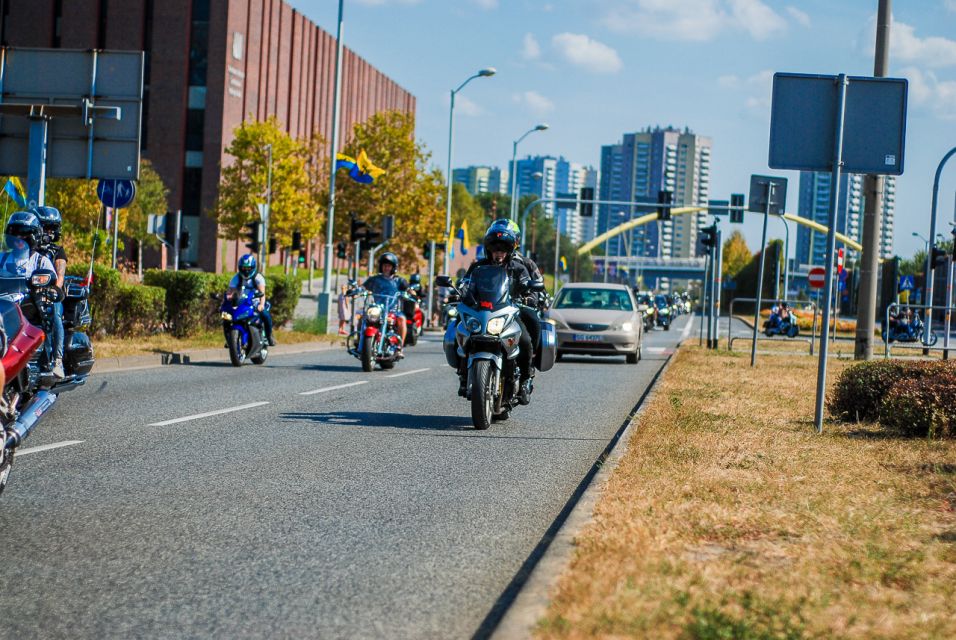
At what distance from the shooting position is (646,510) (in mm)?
5941

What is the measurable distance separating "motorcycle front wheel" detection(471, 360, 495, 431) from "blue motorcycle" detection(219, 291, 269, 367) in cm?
840

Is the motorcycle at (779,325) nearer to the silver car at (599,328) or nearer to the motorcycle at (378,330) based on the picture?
the silver car at (599,328)

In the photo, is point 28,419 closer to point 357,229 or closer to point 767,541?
point 767,541

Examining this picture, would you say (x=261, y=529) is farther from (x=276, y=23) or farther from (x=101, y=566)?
(x=276, y=23)

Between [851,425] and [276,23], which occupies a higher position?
[276,23]

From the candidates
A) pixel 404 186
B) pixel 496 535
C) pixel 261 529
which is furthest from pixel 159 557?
pixel 404 186

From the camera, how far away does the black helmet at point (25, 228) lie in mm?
9406

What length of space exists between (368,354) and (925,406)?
9587 millimetres

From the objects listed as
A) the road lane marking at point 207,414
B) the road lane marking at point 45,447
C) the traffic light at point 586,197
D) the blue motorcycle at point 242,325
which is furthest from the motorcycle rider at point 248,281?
the traffic light at point 586,197

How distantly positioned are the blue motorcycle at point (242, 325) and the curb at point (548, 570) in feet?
37.0

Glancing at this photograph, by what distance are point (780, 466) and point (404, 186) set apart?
2155 inches

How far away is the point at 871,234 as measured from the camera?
21578 millimetres

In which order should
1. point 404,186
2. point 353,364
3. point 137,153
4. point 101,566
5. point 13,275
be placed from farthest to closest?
point 404,186 < point 353,364 < point 137,153 < point 13,275 < point 101,566

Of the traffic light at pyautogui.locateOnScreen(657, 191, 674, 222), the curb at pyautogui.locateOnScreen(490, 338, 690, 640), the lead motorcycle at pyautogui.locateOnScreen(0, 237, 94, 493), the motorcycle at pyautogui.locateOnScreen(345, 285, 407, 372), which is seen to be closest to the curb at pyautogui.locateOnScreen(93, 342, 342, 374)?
the motorcycle at pyautogui.locateOnScreen(345, 285, 407, 372)
